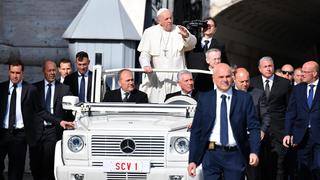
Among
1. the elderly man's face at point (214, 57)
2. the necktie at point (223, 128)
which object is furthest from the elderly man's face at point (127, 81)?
the necktie at point (223, 128)

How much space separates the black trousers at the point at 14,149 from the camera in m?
11.5

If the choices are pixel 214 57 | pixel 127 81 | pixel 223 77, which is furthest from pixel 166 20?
pixel 223 77

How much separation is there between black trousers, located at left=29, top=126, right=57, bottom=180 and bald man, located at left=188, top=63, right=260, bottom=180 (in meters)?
3.39

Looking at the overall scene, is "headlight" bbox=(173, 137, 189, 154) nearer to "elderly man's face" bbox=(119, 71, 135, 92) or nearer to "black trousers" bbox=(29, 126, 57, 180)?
"elderly man's face" bbox=(119, 71, 135, 92)

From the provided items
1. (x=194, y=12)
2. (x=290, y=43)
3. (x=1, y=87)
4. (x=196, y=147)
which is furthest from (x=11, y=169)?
(x=290, y=43)

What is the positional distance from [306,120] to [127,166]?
294 centimetres

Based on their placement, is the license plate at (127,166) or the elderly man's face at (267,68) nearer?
the license plate at (127,166)

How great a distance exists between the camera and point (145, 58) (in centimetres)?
1245

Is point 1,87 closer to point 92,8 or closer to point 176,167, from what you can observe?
point 176,167

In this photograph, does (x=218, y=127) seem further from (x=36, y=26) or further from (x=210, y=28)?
(x=36, y=26)

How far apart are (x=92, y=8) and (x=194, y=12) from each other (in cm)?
573

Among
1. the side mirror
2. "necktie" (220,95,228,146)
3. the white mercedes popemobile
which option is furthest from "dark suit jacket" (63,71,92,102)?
"necktie" (220,95,228,146)

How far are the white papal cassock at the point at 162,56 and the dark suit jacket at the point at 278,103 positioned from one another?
→ 110 cm

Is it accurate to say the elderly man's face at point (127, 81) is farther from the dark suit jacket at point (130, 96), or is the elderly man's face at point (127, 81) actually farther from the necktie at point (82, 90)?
the necktie at point (82, 90)
